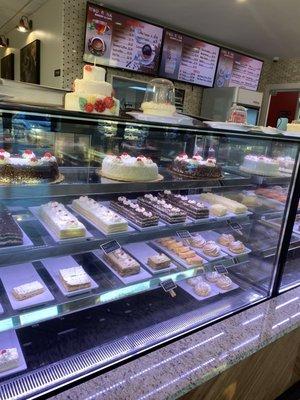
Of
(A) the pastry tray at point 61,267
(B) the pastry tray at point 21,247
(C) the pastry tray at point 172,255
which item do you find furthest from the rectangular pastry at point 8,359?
(C) the pastry tray at point 172,255

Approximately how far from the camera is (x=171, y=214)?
82.0 inches

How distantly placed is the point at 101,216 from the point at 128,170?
308 millimetres

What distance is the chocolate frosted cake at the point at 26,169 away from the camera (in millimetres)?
1512

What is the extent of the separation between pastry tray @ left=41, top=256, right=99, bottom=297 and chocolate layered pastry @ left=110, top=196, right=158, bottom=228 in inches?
16.9

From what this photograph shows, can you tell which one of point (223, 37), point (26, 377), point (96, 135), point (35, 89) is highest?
point (223, 37)

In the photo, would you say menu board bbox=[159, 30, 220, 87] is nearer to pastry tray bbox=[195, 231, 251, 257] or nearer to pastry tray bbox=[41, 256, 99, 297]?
pastry tray bbox=[195, 231, 251, 257]

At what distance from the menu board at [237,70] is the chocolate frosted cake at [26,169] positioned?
5.53 meters

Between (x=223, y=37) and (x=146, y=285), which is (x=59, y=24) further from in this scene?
(x=146, y=285)

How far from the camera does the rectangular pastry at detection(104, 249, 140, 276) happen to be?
1.86 m

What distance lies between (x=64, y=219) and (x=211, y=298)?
3.71ft

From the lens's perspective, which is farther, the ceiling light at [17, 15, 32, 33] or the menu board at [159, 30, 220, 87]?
the ceiling light at [17, 15, 32, 33]

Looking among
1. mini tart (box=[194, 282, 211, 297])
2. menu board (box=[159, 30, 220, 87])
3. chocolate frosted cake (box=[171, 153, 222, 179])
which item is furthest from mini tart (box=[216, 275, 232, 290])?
menu board (box=[159, 30, 220, 87])

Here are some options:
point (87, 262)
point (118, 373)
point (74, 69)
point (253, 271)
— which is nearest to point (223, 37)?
point (74, 69)

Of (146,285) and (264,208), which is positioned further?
(264,208)
